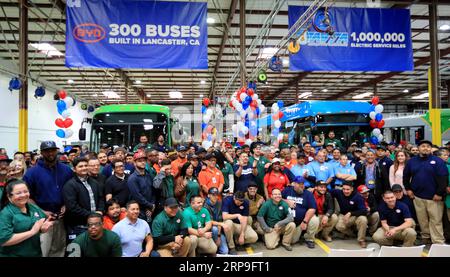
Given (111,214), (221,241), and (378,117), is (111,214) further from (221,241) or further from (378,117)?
(378,117)

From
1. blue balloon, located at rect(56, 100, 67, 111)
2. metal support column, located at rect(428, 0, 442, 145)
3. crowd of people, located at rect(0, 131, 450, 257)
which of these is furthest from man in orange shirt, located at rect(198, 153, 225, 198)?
metal support column, located at rect(428, 0, 442, 145)

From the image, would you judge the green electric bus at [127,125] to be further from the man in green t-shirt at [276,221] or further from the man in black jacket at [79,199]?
the man in black jacket at [79,199]

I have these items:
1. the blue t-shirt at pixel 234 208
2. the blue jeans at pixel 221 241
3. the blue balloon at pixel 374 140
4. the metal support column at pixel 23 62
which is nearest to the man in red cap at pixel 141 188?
the blue jeans at pixel 221 241

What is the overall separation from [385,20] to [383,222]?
6916 millimetres

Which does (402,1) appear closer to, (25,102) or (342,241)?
(342,241)

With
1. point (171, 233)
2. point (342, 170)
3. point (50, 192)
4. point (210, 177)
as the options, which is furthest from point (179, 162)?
point (342, 170)

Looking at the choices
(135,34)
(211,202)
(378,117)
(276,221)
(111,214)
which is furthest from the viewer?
(378,117)

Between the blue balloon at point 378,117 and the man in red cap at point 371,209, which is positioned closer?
the man in red cap at point 371,209

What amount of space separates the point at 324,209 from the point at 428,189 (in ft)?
5.88

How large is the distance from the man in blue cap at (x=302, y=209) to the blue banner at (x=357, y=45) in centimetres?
470

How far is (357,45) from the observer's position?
9.20 meters

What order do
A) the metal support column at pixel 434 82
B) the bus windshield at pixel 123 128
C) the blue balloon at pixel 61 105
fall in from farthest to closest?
the metal support column at pixel 434 82 → the blue balloon at pixel 61 105 → the bus windshield at pixel 123 128

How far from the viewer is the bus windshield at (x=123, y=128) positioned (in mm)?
8055

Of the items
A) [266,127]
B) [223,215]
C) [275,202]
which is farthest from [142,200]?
[266,127]
